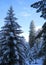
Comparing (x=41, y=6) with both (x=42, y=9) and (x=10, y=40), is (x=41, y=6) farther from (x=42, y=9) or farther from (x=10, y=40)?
(x=10, y=40)

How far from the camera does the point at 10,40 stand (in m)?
23.7

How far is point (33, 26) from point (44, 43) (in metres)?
54.2

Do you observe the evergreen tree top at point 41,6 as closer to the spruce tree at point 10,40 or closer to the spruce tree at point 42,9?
the spruce tree at point 42,9

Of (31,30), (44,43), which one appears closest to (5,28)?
(44,43)

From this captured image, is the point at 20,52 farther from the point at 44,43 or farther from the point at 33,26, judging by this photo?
the point at 33,26

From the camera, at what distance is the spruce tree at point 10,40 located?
23203mm

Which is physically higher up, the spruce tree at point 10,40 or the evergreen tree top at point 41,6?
the evergreen tree top at point 41,6

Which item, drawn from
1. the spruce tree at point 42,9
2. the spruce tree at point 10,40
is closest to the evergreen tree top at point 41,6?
the spruce tree at point 42,9

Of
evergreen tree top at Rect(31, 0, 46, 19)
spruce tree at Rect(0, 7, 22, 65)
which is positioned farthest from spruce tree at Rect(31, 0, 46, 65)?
spruce tree at Rect(0, 7, 22, 65)

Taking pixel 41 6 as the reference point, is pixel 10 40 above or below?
below

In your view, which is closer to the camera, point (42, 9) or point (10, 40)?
point (42, 9)

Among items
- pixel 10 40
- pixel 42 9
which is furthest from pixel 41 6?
pixel 10 40

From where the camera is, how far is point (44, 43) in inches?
592

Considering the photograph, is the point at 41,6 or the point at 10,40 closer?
the point at 41,6
